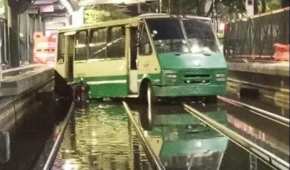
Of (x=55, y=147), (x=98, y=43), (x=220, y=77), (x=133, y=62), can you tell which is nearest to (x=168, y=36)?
(x=133, y=62)

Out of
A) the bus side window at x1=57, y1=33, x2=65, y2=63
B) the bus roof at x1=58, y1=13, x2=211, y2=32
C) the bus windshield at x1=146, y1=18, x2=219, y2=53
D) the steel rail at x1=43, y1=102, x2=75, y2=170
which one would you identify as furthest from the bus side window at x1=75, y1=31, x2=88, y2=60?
the steel rail at x1=43, y1=102, x2=75, y2=170

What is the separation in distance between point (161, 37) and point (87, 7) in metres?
31.4

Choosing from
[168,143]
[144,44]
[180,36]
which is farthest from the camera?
[144,44]

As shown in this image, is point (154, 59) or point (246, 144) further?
point (154, 59)

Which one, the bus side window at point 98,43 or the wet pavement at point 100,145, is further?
the bus side window at point 98,43

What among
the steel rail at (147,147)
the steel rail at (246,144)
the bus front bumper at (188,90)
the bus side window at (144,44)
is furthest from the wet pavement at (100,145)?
the bus side window at (144,44)

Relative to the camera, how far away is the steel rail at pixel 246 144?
33.8ft

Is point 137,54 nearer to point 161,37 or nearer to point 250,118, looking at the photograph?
point 161,37

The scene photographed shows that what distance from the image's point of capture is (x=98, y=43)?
2789cm

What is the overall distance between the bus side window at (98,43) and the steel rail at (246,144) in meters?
7.84

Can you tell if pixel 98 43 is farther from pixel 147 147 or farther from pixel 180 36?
pixel 147 147

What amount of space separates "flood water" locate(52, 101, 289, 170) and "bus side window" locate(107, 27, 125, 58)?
589 centimetres

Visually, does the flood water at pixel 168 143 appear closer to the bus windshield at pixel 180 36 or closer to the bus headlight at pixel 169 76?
the bus headlight at pixel 169 76

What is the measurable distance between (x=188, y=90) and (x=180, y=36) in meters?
1.90
